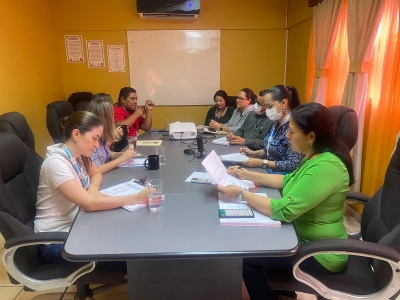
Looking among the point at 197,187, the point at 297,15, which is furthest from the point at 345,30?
the point at 197,187

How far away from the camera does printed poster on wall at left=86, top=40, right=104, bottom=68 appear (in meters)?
4.80

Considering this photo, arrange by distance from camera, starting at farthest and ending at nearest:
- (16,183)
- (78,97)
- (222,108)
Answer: (78,97), (222,108), (16,183)

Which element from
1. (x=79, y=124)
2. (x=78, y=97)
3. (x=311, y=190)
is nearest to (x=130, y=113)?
(x=78, y=97)

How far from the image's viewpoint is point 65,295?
2.00m

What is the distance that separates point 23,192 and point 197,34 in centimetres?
387

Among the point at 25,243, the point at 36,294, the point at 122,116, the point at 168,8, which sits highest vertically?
the point at 168,8

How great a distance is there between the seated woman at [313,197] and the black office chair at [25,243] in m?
0.67

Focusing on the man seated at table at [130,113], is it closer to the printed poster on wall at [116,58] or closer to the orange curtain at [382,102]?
the printed poster on wall at [116,58]

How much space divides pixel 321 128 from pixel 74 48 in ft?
14.7

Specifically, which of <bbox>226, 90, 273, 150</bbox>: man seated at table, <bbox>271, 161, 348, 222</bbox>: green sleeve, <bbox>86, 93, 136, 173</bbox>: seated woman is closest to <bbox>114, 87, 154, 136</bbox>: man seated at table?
<bbox>86, 93, 136, 173</bbox>: seated woman

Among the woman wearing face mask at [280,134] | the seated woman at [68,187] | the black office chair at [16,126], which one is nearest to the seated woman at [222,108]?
the woman wearing face mask at [280,134]

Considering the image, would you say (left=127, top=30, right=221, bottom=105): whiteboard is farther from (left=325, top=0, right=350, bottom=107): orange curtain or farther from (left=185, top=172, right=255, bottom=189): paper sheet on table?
(left=185, top=172, right=255, bottom=189): paper sheet on table

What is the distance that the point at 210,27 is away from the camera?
480cm

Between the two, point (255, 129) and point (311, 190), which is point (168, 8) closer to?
point (255, 129)
